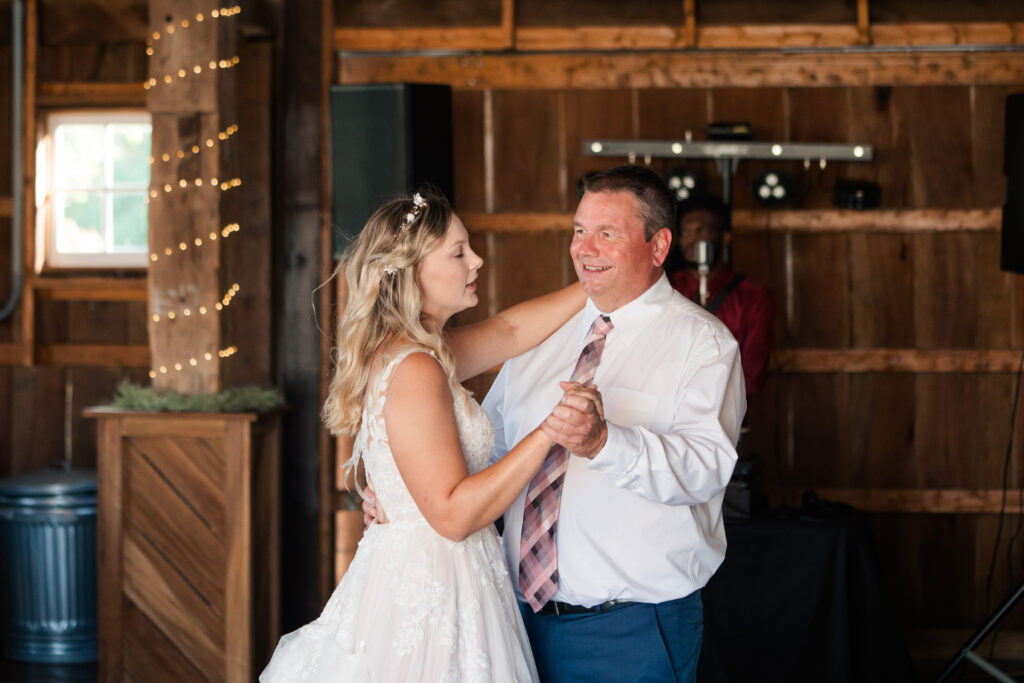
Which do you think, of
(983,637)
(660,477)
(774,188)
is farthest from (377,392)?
(774,188)

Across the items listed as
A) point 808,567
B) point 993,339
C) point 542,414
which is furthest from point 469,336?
point 993,339

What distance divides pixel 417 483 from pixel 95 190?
4.22 m

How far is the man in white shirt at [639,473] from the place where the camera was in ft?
6.48

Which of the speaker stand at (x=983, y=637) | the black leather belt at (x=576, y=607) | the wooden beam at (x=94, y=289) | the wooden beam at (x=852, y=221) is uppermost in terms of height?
the wooden beam at (x=852, y=221)

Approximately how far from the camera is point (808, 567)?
3545 mm

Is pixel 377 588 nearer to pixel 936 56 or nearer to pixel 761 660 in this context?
pixel 761 660

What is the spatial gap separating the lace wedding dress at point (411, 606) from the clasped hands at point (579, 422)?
1.11ft

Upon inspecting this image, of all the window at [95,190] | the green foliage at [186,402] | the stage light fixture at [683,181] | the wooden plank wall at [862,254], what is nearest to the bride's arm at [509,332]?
the green foliage at [186,402]

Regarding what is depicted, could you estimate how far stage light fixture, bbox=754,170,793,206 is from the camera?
481 centimetres

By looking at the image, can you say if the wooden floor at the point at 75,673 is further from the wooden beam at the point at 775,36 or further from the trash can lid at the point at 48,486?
the wooden beam at the point at 775,36

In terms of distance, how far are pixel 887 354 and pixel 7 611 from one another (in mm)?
4276

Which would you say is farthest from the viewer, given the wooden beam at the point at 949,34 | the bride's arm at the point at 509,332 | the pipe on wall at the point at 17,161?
the pipe on wall at the point at 17,161

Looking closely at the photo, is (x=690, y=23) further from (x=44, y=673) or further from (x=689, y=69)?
(x=44, y=673)

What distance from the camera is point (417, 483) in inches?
77.6
